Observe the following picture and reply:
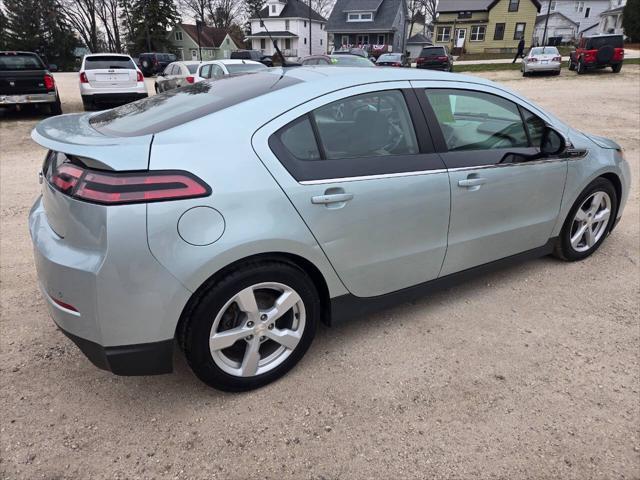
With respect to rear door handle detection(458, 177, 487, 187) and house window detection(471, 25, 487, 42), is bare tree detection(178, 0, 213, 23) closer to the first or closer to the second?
house window detection(471, 25, 487, 42)

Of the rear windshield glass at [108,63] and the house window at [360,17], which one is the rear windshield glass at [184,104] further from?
the house window at [360,17]

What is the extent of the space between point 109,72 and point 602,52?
2212 cm

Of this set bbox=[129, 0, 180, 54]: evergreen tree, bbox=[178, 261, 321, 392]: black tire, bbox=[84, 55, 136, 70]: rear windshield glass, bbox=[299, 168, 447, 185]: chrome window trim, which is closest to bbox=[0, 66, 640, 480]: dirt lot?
bbox=[178, 261, 321, 392]: black tire

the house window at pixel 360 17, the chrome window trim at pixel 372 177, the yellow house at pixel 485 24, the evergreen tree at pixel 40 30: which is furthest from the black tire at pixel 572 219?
the house window at pixel 360 17

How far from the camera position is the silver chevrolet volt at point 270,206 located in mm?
2008

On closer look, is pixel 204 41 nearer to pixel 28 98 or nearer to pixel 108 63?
pixel 108 63

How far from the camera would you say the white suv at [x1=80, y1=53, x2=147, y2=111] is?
12.4 meters

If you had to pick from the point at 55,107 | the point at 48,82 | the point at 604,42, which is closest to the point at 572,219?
the point at 48,82

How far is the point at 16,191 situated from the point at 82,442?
5.01 meters

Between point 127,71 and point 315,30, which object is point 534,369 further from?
point 315,30

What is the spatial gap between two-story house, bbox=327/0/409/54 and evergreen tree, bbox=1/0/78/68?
3115 cm

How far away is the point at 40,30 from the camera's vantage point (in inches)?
2000

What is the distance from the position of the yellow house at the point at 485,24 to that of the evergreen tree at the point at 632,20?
27.6 feet

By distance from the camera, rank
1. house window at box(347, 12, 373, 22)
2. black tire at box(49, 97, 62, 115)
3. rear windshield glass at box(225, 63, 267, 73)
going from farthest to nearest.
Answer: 1. house window at box(347, 12, 373, 22)
2. rear windshield glass at box(225, 63, 267, 73)
3. black tire at box(49, 97, 62, 115)
